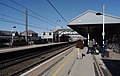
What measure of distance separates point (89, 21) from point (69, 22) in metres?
3.13

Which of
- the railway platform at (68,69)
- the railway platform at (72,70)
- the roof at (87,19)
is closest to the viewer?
the railway platform at (72,70)

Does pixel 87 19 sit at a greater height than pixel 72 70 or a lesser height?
greater

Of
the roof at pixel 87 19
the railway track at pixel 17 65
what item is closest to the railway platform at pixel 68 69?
the railway track at pixel 17 65

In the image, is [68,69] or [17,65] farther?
[17,65]

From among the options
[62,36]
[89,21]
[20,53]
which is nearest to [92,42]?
[20,53]

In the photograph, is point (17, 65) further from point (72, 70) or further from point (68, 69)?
point (72, 70)

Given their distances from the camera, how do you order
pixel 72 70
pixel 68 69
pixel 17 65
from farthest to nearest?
pixel 17 65, pixel 68 69, pixel 72 70

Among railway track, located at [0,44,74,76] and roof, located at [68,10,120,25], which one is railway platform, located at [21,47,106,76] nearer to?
railway track, located at [0,44,74,76]

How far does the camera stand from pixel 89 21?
33.3 meters

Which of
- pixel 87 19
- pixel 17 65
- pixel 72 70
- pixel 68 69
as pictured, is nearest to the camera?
pixel 72 70

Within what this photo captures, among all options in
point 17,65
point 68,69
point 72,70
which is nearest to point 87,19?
point 17,65

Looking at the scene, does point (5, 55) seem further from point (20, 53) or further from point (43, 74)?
point (43, 74)

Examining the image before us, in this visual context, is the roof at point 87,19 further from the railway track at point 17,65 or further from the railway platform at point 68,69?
the railway platform at point 68,69

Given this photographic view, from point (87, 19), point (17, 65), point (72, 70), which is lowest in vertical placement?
point (17, 65)
